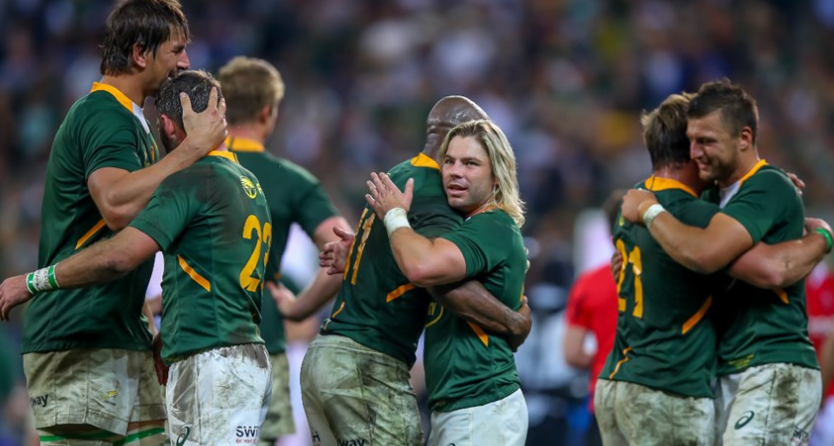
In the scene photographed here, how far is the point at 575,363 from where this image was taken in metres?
9.24

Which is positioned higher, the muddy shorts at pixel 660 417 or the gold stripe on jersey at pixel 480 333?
the gold stripe on jersey at pixel 480 333

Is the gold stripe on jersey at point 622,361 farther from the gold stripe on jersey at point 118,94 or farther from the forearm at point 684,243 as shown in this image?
the gold stripe on jersey at point 118,94

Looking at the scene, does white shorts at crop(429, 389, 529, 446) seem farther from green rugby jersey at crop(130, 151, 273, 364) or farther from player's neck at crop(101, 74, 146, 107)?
player's neck at crop(101, 74, 146, 107)

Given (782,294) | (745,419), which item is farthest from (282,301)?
(782,294)

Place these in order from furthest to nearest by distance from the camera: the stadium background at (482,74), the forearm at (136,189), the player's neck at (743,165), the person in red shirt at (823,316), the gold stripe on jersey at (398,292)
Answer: the stadium background at (482,74)
the person in red shirt at (823,316)
the player's neck at (743,165)
the gold stripe on jersey at (398,292)
the forearm at (136,189)

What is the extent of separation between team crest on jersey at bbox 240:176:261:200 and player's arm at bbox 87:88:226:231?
221 millimetres

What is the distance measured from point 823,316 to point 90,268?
6930 mm

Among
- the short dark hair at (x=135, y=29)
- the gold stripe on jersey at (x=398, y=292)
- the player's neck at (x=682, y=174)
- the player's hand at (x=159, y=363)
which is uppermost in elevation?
the short dark hair at (x=135, y=29)

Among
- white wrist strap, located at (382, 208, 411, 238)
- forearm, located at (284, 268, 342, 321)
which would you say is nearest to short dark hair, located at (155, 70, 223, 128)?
white wrist strap, located at (382, 208, 411, 238)

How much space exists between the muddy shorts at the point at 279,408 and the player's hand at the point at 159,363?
1553 millimetres

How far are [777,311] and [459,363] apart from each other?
1.87m

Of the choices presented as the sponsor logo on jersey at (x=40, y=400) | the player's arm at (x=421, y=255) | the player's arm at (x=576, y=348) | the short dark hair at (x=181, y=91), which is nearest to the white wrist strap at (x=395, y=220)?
the player's arm at (x=421, y=255)

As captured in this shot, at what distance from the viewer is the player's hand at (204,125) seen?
573 cm

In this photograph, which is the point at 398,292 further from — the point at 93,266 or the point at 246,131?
the point at 246,131
